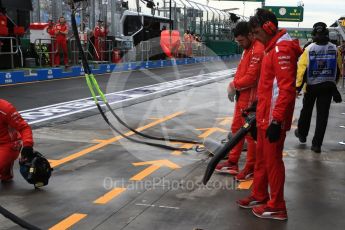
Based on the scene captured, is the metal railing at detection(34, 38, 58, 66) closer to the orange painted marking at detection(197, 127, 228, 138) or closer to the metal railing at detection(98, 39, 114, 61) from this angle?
the metal railing at detection(98, 39, 114, 61)

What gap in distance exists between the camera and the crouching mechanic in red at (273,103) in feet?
14.4

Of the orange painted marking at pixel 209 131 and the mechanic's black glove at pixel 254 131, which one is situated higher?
the mechanic's black glove at pixel 254 131

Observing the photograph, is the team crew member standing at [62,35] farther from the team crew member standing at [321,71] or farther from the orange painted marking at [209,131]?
the team crew member standing at [321,71]

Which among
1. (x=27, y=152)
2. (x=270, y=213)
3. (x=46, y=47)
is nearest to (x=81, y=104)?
(x=27, y=152)

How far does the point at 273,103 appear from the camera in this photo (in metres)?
4.57

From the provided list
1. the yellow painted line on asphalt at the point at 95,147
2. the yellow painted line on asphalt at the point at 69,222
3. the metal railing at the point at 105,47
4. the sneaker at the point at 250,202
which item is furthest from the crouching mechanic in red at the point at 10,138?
the metal railing at the point at 105,47

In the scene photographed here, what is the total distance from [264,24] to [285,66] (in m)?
0.48

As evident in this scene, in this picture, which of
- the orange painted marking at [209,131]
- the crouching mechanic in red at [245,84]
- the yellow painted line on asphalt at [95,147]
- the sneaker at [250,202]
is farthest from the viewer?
the orange painted marking at [209,131]

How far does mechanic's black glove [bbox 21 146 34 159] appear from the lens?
209 inches

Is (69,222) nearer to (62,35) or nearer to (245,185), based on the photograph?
(245,185)

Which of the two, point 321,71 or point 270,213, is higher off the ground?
point 321,71

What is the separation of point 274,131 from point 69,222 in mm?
2089

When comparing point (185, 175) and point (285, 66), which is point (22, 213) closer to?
point (185, 175)

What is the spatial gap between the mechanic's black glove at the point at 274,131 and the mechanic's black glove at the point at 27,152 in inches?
103
